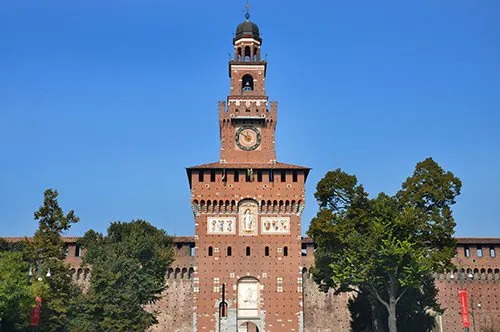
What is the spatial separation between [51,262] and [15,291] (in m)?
4.50

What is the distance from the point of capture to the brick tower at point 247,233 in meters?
45.2

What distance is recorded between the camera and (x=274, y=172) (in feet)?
156

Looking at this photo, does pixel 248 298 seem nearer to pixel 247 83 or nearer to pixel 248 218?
pixel 248 218

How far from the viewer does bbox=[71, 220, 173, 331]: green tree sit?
41.4 metres

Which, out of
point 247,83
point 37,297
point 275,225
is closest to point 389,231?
point 275,225

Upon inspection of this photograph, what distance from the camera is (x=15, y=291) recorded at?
37.1 m

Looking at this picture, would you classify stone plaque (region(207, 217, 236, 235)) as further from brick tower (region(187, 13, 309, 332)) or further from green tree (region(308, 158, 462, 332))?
green tree (region(308, 158, 462, 332))

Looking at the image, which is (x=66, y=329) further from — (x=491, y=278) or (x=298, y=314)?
(x=491, y=278)

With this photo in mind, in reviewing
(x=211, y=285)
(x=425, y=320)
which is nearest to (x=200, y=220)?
(x=211, y=285)

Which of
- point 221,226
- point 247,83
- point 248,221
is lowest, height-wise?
point 221,226

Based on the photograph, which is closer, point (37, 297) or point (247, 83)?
point (37, 297)

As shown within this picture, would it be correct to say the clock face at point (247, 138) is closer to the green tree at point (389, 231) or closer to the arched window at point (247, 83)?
the arched window at point (247, 83)

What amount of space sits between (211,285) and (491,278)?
83.3ft

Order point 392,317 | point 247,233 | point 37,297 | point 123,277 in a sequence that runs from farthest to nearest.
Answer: point 247,233 < point 123,277 < point 392,317 < point 37,297
